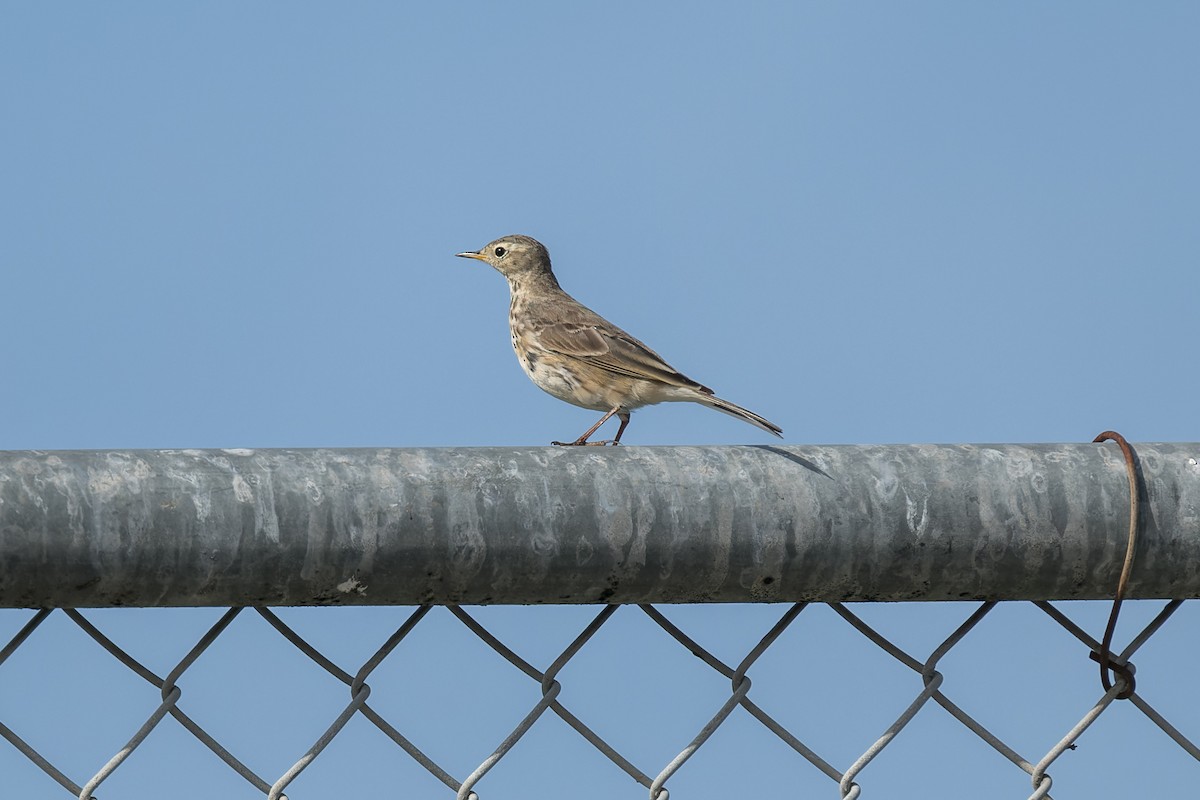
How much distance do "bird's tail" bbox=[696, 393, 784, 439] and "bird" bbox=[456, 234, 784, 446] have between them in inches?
0.5

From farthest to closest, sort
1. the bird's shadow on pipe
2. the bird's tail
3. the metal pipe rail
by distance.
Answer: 1. the bird's tail
2. the bird's shadow on pipe
3. the metal pipe rail

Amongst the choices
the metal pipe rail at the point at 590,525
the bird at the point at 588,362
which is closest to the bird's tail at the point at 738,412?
the bird at the point at 588,362

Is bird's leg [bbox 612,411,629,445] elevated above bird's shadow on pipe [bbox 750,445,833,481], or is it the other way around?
bird's shadow on pipe [bbox 750,445,833,481]

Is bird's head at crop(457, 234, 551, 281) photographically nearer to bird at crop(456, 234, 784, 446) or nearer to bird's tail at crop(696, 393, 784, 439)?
bird at crop(456, 234, 784, 446)

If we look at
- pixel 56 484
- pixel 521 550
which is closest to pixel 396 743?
pixel 521 550

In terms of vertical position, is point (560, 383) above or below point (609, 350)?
below

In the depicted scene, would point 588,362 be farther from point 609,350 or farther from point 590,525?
point 590,525

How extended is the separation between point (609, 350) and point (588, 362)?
13 centimetres

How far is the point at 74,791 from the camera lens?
7.21 ft

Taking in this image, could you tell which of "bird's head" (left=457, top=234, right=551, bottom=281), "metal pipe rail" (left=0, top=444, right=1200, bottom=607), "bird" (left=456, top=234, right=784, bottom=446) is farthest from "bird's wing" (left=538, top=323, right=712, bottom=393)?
"metal pipe rail" (left=0, top=444, right=1200, bottom=607)

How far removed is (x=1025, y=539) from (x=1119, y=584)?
0.70ft

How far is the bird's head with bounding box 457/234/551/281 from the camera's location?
960 centimetres

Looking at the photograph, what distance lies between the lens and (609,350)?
750cm

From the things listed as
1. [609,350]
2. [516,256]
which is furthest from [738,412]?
[516,256]
